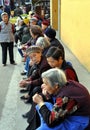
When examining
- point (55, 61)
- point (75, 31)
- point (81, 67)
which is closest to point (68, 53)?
point (75, 31)

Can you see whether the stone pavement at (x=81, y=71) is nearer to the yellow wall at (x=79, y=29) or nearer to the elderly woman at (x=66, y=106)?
the yellow wall at (x=79, y=29)

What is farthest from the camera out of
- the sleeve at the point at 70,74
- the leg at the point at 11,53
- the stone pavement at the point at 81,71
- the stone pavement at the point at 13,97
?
the leg at the point at 11,53

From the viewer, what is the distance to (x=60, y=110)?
3311 millimetres

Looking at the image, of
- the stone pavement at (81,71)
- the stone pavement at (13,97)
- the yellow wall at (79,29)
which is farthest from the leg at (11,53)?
the yellow wall at (79,29)

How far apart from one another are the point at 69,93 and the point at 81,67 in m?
5.56

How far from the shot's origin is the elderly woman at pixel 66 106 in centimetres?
329

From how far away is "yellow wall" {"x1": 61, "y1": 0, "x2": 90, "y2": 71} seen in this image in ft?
27.1

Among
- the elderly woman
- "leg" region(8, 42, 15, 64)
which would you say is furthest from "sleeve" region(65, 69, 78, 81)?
"leg" region(8, 42, 15, 64)

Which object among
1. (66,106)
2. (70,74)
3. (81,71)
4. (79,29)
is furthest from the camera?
(79,29)

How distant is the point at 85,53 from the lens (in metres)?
8.53

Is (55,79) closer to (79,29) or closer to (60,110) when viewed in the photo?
(60,110)

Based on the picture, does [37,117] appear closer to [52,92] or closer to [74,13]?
[52,92]

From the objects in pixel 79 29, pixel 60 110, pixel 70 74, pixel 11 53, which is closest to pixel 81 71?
pixel 79 29

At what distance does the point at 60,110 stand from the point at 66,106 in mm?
79
